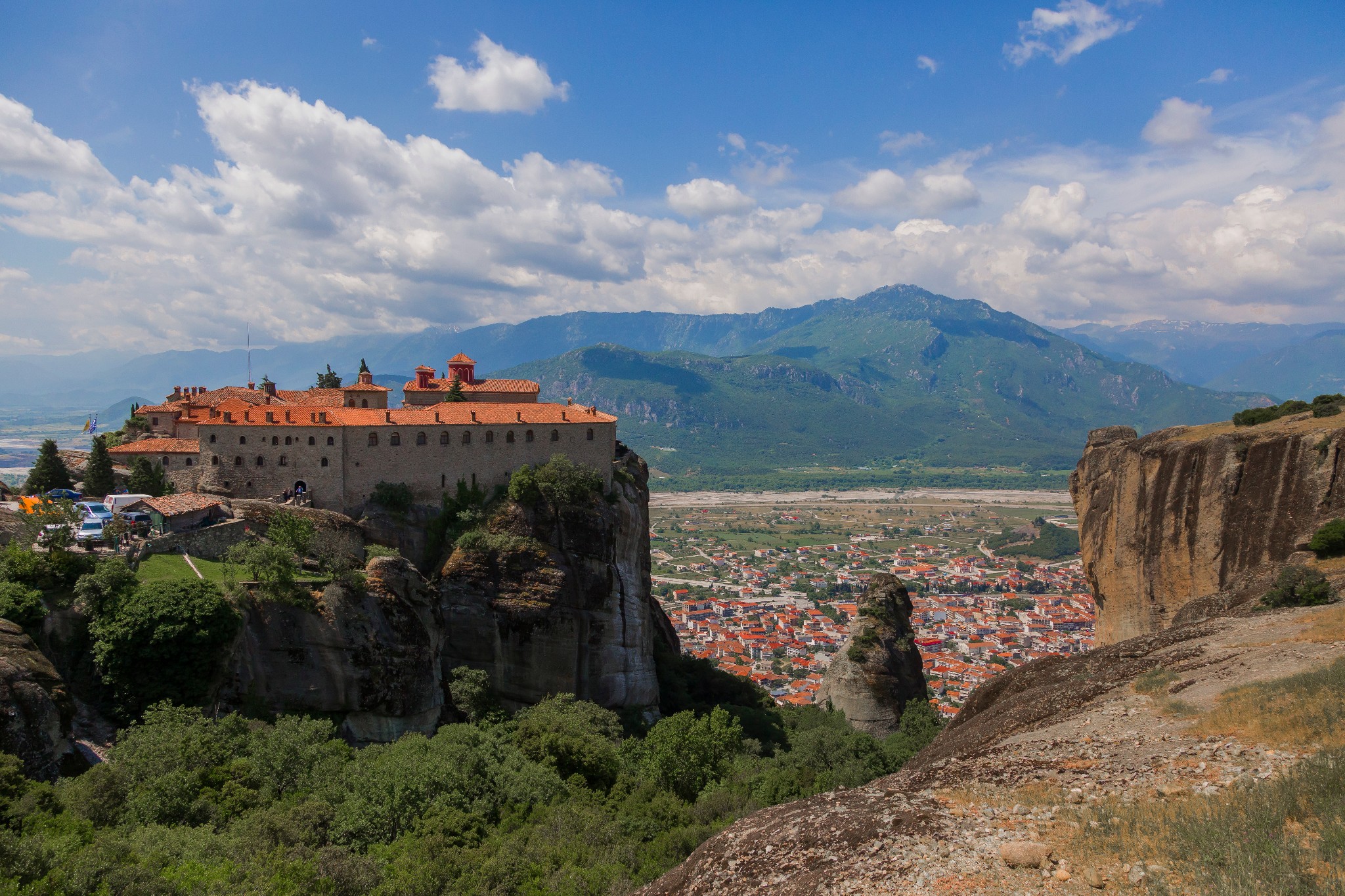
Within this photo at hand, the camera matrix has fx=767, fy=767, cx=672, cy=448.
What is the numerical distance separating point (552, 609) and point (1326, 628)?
3683cm

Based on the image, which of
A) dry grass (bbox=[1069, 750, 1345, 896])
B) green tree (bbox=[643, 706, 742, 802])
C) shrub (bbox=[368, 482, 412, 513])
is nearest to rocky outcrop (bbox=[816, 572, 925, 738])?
green tree (bbox=[643, 706, 742, 802])

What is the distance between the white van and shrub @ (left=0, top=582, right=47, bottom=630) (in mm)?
9506

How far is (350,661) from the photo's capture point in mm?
35656

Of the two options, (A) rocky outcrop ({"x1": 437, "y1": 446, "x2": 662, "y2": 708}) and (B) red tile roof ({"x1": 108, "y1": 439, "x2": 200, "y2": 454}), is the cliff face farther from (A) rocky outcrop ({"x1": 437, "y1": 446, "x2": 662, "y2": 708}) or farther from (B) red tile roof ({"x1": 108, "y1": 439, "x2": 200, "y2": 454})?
(B) red tile roof ({"x1": 108, "y1": 439, "x2": 200, "y2": 454})

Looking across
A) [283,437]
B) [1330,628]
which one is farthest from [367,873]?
[283,437]

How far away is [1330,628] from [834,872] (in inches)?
640

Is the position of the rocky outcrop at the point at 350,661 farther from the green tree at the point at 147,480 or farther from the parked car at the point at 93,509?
the green tree at the point at 147,480

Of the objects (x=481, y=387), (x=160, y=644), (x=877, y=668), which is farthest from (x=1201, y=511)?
(x=481, y=387)

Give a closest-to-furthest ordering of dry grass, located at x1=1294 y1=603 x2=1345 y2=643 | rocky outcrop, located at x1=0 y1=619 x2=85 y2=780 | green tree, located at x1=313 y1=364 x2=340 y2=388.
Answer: dry grass, located at x1=1294 y1=603 x2=1345 y2=643 < rocky outcrop, located at x1=0 y1=619 x2=85 y2=780 < green tree, located at x1=313 y1=364 x2=340 y2=388

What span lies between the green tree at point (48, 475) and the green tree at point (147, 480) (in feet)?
11.6

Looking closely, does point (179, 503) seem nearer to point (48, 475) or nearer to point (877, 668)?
point (48, 475)

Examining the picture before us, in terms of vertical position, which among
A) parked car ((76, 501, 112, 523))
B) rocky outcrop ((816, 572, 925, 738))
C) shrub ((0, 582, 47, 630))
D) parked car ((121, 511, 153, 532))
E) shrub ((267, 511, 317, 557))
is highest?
parked car ((76, 501, 112, 523))

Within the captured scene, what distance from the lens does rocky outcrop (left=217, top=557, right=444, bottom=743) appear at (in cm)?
3334

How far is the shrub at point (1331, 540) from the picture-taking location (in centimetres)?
2716
